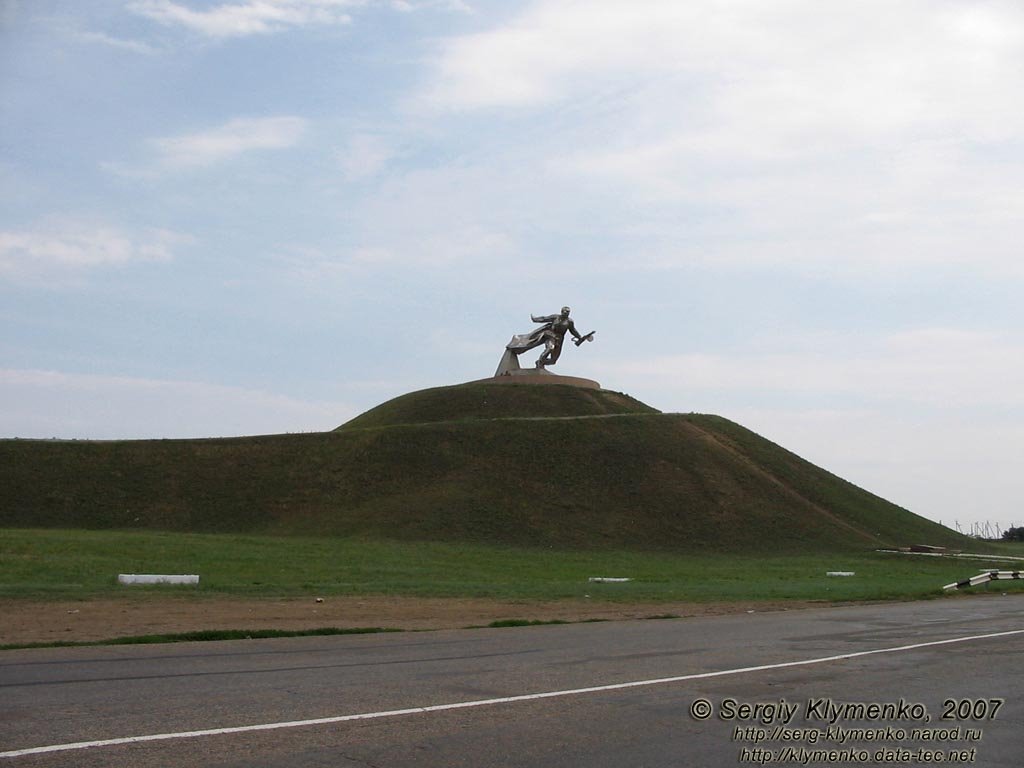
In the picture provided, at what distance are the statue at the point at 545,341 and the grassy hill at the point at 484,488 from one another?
7.45 m

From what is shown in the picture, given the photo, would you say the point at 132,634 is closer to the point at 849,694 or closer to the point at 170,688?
the point at 170,688

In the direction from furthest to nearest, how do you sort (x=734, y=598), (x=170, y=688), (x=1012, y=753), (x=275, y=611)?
(x=734, y=598), (x=275, y=611), (x=170, y=688), (x=1012, y=753)

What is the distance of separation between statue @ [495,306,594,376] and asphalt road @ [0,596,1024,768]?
59.7 metres

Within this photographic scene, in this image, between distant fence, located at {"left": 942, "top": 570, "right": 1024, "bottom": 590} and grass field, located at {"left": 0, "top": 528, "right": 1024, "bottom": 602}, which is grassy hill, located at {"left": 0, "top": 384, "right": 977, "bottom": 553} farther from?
distant fence, located at {"left": 942, "top": 570, "right": 1024, "bottom": 590}

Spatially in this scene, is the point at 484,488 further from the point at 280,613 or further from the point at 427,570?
the point at 280,613

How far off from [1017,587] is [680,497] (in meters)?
25.9

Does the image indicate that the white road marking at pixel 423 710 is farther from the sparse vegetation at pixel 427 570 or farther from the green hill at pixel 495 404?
the green hill at pixel 495 404

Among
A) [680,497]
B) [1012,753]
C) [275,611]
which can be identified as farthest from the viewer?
[680,497]

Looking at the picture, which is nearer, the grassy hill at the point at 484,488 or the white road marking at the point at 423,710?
the white road marking at the point at 423,710

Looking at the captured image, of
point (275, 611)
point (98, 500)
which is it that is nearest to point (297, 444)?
point (98, 500)

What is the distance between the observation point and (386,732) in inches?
324

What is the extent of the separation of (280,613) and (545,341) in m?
58.0

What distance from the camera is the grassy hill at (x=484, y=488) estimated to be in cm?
5153

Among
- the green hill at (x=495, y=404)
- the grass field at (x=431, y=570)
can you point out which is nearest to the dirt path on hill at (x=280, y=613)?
the grass field at (x=431, y=570)
